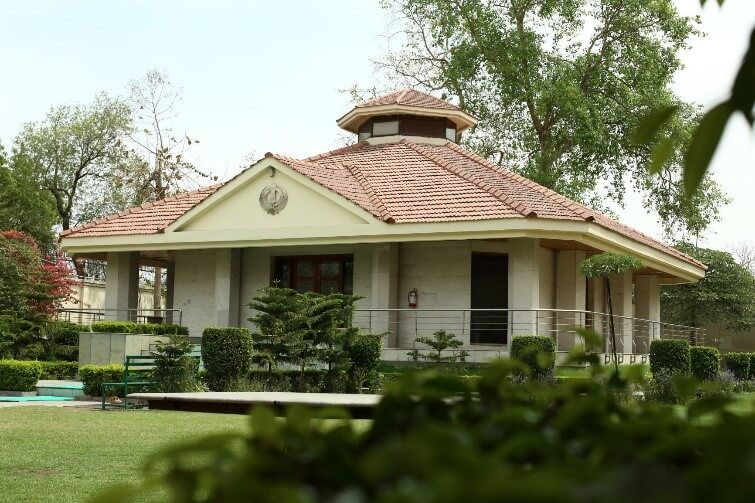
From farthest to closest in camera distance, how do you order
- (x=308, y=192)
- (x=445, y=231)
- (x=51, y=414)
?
(x=308, y=192) → (x=445, y=231) → (x=51, y=414)

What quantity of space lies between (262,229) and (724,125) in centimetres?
2501

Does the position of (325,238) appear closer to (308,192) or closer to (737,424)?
(308,192)

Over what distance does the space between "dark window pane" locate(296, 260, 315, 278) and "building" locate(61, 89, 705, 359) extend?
0.03 meters

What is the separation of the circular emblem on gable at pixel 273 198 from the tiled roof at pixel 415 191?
776 mm

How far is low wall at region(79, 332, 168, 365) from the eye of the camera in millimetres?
22719

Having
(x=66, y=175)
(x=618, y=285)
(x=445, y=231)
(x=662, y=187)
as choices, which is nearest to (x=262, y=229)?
(x=445, y=231)

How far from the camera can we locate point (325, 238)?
25.5 m

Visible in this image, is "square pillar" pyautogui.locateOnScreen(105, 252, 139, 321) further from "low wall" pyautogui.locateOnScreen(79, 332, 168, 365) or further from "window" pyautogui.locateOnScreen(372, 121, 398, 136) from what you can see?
"window" pyautogui.locateOnScreen(372, 121, 398, 136)

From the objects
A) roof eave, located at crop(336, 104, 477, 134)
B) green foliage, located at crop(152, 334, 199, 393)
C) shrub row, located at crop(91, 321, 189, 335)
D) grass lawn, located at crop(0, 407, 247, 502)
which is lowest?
grass lawn, located at crop(0, 407, 247, 502)

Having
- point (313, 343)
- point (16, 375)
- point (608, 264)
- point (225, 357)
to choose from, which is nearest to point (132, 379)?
point (225, 357)

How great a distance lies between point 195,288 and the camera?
94.8 feet

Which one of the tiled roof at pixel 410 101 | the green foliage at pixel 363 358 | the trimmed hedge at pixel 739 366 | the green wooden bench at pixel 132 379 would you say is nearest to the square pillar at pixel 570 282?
the trimmed hedge at pixel 739 366

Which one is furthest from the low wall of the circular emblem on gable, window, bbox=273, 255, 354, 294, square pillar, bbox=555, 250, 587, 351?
square pillar, bbox=555, 250, 587, 351

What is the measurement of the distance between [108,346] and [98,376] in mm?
2862
